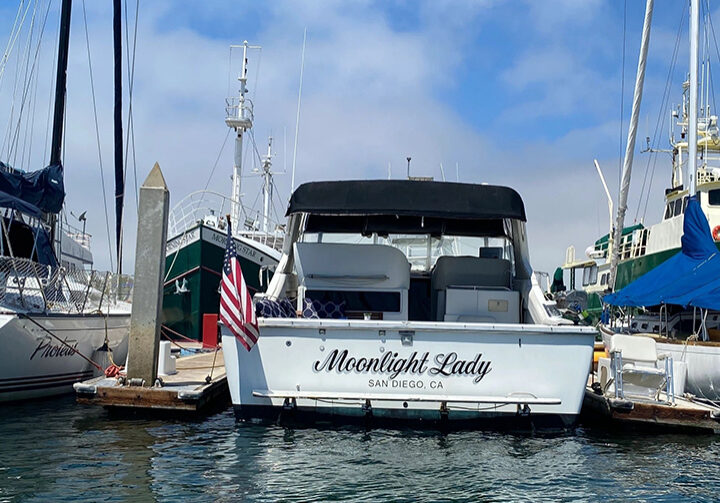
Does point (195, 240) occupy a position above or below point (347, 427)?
above

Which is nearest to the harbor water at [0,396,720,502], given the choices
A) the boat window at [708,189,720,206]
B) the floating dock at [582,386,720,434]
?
the floating dock at [582,386,720,434]

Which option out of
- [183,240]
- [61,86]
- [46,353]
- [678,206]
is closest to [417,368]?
[46,353]

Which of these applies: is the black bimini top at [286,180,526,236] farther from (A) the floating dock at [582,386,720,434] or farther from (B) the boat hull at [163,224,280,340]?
(B) the boat hull at [163,224,280,340]

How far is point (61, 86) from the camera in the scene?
16.7m

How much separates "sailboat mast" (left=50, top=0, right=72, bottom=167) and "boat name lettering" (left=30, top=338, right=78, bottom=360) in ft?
17.5

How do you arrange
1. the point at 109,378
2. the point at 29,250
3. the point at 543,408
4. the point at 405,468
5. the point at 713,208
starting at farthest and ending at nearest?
the point at 713,208 → the point at 29,250 → the point at 109,378 → the point at 543,408 → the point at 405,468

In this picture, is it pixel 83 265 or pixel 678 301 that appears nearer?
pixel 678 301

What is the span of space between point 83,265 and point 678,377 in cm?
2066

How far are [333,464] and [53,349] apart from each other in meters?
6.60

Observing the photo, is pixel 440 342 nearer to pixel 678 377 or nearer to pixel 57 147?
pixel 678 377

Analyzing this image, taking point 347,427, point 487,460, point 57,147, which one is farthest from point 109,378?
point 57,147

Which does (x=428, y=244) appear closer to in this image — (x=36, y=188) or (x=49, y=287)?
(x=49, y=287)

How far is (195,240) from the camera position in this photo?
1881cm

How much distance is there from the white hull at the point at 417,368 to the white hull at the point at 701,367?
3854 millimetres
